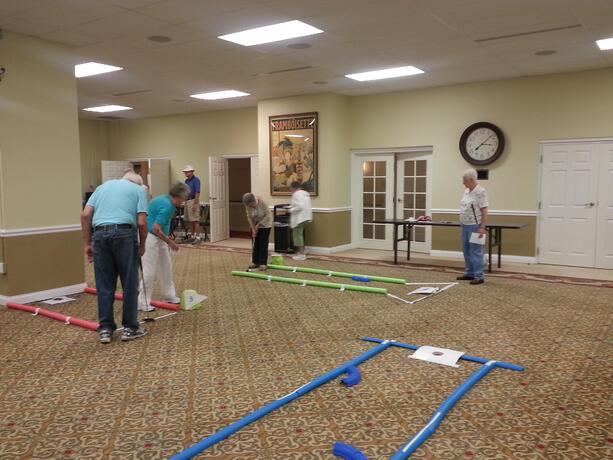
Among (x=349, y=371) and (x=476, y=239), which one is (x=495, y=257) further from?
(x=349, y=371)

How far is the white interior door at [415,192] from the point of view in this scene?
928 cm

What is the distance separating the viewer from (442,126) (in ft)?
28.9

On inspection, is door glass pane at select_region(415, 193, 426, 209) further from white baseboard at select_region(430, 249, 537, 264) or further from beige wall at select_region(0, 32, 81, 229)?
beige wall at select_region(0, 32, 81, 229)

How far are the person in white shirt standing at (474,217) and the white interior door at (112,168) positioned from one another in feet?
30.4

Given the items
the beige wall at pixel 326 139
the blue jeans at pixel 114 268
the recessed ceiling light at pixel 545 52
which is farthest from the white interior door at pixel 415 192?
the blue jeans at pixel 114 268

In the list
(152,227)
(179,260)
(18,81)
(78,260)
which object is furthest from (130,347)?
(179,260)

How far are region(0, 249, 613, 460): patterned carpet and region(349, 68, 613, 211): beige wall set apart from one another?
3045mm

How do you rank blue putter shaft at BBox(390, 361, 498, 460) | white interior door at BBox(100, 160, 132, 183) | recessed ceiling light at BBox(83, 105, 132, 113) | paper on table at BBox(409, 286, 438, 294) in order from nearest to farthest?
1. blue putter shaft at BBox(390, 361, 498, 460)
2. paper on table at BBox(409, 286, 438, 294)
3. recessed ceiling light at BBox(83, 105, 132, 113)
4. white interior door at BBox(100, 160, 132, 183)

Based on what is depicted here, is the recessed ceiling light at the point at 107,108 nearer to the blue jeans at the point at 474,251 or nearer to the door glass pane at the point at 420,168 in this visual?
the door glass pane at the point at 420,168

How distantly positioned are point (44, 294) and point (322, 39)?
436 cm

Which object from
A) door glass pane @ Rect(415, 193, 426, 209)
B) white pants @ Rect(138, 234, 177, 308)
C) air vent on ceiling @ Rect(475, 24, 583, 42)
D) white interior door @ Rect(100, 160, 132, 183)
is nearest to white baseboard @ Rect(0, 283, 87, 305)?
white pants @ Rect(138, 234, 177, 308)

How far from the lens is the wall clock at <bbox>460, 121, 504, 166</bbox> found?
27.2 feet

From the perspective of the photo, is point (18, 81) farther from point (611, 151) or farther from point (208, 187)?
point (611, 151)

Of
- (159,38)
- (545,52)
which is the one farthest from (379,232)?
(159,38)
